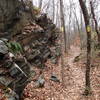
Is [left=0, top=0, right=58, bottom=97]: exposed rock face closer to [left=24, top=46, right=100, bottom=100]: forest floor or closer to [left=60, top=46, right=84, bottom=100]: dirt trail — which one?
[left=24, top=46, right=100, bottom=100]: forest floor

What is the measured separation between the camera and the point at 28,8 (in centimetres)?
1180

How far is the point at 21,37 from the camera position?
1049 centimetres

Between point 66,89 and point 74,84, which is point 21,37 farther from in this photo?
point 74,84

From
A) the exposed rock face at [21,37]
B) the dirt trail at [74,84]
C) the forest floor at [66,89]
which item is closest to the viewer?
the exposed rock face at [21,37]

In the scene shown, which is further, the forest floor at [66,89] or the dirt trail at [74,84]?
the dirt trail at [74,84]

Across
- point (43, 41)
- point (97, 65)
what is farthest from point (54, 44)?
point (97, 65)

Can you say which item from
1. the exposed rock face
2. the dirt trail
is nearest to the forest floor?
the dirt trail

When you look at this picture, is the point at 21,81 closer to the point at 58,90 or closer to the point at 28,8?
the point at 58,90

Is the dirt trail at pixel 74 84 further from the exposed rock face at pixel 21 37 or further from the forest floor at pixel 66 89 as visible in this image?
the exposed rock face at pixel 21 37

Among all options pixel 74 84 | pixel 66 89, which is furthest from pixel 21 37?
pixel 74 84

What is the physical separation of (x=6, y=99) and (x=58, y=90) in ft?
14.0

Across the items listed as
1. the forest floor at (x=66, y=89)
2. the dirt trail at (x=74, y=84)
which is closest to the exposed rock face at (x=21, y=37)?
the forest floor at (x=66, y=89)

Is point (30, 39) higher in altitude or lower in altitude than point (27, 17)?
lower

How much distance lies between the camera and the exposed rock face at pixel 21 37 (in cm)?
666
